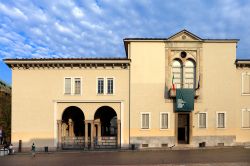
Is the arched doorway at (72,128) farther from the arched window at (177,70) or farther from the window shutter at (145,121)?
the arched window at (177,70)

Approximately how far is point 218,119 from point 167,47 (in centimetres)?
981

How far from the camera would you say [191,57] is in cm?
3397

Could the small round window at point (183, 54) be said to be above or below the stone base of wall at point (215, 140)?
above

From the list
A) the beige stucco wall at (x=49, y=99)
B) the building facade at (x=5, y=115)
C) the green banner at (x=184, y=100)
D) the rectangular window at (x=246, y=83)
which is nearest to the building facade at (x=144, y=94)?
the green banner at (x=184, y=100)

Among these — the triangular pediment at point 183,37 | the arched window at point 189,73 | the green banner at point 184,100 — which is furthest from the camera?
the arched window at point 189,73

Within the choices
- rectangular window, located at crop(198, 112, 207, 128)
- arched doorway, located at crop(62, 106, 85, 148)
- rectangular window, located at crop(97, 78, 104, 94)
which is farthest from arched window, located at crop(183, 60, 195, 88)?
arched doorway, located at crop(62, 106, 85, 148)

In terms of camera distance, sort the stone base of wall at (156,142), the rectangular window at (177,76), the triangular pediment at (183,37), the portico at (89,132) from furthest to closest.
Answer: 1. the rectangular window at (177,76)
2. the triangular pediment at (183,37)
3. the portico at (89,132)
4. the stone base of wall at (156,142)

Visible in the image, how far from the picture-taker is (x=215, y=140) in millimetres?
33719

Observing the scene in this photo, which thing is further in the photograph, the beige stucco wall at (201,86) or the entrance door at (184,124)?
the entrance door at (184,124)

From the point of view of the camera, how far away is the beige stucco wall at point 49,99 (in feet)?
109

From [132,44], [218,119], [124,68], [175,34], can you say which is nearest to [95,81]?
[124,68]

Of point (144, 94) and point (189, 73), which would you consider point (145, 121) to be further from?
point (189, 73)

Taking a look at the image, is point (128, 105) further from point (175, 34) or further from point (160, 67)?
point (175, 34)

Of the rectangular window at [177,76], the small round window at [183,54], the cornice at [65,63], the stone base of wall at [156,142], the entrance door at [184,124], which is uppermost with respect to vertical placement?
the small round window at [183,54]
